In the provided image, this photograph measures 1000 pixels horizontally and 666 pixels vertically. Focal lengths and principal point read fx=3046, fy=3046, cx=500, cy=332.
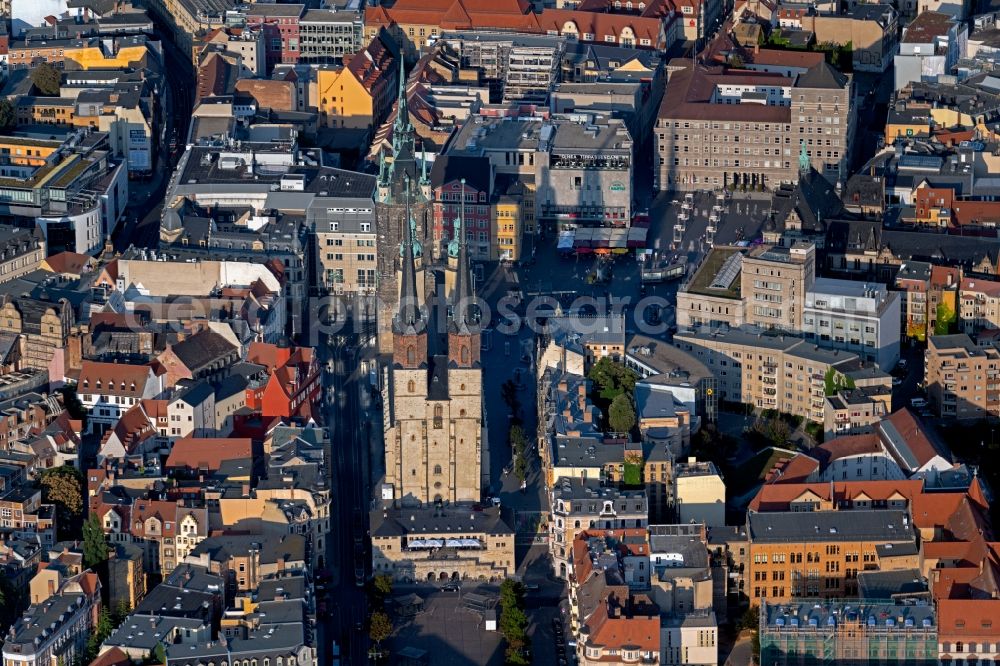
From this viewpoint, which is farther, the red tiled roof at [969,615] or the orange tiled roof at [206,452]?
the orange tiled roof at [206,452]

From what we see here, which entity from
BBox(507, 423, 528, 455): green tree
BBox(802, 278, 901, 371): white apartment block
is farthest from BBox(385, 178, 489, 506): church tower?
BBox(802, 278, 901, 371): white apartment block

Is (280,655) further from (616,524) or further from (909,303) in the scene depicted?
(909,303)

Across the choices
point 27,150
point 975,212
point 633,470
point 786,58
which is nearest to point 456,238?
point 633,470

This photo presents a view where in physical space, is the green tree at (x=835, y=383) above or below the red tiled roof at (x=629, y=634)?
above

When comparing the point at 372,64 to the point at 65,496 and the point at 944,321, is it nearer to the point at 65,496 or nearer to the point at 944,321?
the point at 944,321

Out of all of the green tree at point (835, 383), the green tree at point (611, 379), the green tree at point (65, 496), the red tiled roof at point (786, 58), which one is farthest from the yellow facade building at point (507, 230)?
the green tree at point (65, 496)

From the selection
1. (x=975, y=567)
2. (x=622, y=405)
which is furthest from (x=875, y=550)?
(x=622, y=405)

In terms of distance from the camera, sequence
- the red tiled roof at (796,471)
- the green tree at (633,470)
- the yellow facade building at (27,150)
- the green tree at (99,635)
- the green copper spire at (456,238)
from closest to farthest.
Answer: the green tree at (99,635), the green tree at (633,470), the red tiled roof at (796,471), the green copper spire at (456,238), the yellow facade building at (27,150)

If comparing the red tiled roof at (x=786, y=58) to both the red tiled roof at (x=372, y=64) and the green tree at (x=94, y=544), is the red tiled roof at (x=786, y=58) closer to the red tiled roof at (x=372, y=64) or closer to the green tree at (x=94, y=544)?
the red tiled roof at (x=372, y=64)
